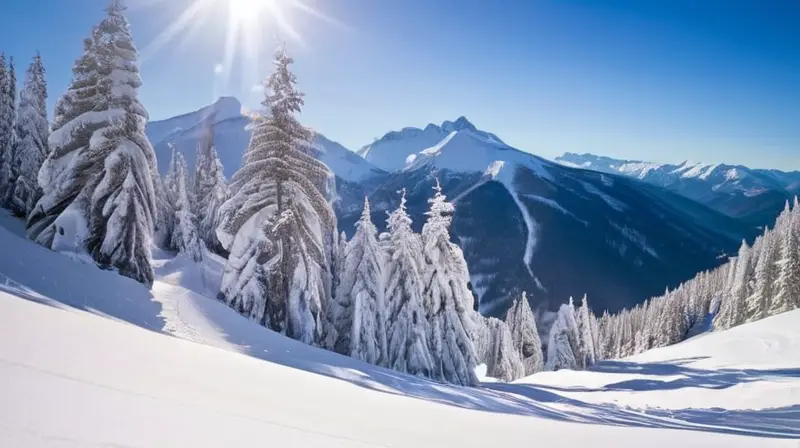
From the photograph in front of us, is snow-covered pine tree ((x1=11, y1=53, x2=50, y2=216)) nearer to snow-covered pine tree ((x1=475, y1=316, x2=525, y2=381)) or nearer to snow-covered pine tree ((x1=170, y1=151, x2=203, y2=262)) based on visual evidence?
snow-covered pine tree ((x1=170, y1=151, x2=203, y2=262))

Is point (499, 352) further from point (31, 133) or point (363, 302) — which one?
point (31, 133)

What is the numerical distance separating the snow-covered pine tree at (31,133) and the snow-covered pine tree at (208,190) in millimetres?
13095

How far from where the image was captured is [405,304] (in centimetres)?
2219

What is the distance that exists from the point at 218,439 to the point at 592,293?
191 m

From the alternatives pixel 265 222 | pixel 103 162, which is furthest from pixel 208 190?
pixel 265 222

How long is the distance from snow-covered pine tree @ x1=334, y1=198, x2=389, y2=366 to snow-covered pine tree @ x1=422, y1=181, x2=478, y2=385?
9.05 feet

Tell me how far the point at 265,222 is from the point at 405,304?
361 inches

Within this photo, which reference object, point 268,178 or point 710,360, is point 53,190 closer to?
point 268,178

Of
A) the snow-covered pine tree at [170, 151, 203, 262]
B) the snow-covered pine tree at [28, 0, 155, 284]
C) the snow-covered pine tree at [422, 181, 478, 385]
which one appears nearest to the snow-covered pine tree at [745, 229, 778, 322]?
the snow-covered pine tree at [422, 181, 478, 385]

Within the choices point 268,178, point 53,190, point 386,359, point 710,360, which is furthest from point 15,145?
point 710,360

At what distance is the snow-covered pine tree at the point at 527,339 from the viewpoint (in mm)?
44781

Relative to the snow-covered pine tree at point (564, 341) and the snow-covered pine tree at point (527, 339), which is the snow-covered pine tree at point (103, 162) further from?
the snow-covered pine tree at point (564, 341)

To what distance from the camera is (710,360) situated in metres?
34.1

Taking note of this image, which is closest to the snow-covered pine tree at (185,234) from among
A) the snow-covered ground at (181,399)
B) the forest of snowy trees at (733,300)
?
the snow-covered ground at (181,399)
